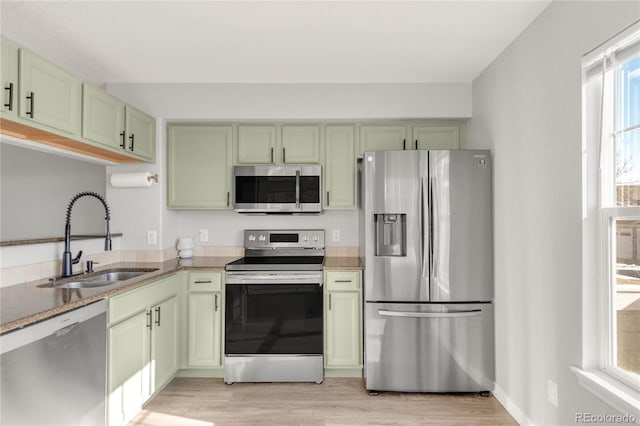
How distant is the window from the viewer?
1.56 metres

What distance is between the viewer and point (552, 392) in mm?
2000

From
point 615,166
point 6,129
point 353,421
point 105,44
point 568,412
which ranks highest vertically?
point 105,44

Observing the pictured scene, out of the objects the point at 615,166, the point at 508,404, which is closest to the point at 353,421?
the point at 508,404

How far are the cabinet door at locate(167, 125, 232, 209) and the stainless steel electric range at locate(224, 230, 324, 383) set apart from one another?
74 centimetres

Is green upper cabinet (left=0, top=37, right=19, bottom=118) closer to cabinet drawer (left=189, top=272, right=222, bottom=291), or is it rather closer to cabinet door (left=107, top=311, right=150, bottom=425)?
cabinet door (left=107, top=311, right=150, bottom=425)

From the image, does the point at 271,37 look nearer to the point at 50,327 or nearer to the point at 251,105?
the point at 251,105

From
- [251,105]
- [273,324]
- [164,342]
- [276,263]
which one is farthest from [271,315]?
[251,105]

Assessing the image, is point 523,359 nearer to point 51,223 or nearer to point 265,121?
point 265,121

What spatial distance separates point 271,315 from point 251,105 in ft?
5.78

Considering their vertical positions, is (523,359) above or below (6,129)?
below

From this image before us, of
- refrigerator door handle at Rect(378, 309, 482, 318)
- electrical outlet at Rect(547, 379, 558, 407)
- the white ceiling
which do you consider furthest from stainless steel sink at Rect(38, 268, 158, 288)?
electrical outlet at Rect(547, 379, 558, 407)

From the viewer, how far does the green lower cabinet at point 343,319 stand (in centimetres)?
299

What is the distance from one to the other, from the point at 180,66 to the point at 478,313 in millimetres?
2890

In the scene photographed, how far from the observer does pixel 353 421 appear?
240 cm
